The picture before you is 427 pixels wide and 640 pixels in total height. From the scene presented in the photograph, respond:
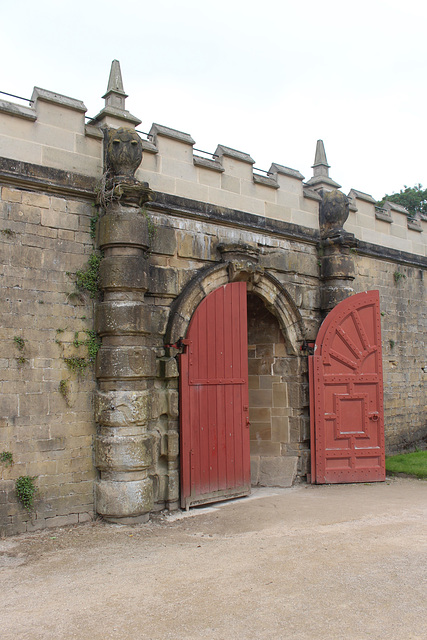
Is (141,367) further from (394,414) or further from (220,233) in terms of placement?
(394,414)

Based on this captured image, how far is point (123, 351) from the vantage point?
5.88m

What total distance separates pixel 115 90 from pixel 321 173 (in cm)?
381

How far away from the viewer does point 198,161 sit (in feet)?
23.2

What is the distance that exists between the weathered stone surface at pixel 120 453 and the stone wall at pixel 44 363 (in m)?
0.13

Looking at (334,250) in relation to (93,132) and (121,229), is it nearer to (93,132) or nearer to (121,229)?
(121,229)

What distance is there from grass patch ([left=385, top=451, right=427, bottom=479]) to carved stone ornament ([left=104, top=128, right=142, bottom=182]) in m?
5.54

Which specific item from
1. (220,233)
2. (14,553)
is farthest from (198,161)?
(14,553)

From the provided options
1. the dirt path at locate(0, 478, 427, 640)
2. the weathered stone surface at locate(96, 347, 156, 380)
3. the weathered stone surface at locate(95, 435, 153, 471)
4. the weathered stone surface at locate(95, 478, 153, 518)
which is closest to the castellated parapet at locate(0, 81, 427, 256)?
the weathered stone surface at locate(96, 347, 156, 380)

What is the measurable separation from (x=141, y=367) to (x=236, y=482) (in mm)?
2072

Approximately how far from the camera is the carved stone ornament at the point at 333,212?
8.45 m

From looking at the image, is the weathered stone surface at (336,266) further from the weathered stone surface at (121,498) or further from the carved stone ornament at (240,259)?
the weathered stone surface at (121,498)

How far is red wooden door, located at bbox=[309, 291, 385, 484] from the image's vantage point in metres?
7.74

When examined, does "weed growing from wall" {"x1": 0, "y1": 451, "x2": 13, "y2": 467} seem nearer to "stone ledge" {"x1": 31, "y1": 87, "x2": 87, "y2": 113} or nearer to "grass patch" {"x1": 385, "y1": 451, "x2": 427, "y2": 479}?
"stone ledge" {"x1": 31, "y1": 87, "x2": 87, "y2": 113}

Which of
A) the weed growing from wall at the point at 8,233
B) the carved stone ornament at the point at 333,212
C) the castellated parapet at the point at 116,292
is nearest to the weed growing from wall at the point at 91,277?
the castellated parapet at the point at 116,292
